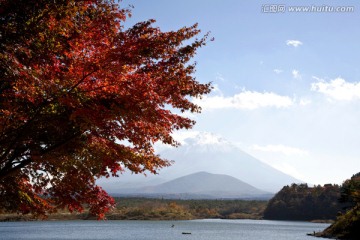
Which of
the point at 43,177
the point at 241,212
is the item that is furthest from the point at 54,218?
the point at 43,177

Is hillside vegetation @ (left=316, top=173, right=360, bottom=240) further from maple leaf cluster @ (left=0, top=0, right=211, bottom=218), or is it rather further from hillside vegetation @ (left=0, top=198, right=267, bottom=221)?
hillside vegetation @ (left=0, top=198, right=267, bottom=221)

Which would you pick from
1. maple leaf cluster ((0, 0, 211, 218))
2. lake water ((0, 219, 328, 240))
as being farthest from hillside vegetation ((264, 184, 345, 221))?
maple leaf cluster ((0, 0, 211, 218))

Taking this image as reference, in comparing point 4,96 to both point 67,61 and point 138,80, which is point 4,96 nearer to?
point 67,61

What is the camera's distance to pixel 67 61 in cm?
1066

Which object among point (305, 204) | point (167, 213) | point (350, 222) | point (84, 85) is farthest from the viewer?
point (167, 213)

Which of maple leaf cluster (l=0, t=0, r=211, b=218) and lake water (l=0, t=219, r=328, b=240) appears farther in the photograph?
lake water (l=0, t=219, r=328, b=240)

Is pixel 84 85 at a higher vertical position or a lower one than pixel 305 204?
higher

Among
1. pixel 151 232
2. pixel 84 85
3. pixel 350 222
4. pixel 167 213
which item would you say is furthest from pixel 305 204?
pixel 84 85

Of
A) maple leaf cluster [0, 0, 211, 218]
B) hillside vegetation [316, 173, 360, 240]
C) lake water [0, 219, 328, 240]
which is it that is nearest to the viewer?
maple leaf cluster [0, 0, 211, 218]

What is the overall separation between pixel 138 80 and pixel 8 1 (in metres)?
3.57

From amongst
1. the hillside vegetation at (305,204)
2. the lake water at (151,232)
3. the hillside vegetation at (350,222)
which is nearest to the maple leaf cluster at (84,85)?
the hillside vegetation at (350,222)

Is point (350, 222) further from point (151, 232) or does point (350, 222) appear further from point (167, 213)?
point (167, 213)

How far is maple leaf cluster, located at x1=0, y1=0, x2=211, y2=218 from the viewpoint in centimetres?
970

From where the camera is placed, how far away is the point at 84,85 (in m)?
10.8
